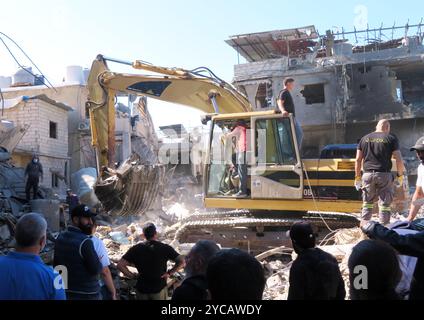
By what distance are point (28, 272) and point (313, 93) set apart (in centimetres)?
2562

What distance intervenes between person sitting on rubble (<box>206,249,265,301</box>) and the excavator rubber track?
5.16 metres

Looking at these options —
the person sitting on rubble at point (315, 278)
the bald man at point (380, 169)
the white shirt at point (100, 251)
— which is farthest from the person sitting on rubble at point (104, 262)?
the bald man at point (380, 169)

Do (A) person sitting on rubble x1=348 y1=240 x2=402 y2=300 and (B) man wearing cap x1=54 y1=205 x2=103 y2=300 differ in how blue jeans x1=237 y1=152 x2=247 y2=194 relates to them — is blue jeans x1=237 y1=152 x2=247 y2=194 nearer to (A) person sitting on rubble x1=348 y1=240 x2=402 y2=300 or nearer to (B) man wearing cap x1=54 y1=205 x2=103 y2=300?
(B) man wearing cap x1=54 y1=205 x2=103 y2=300

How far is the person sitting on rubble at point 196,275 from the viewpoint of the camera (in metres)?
2.30

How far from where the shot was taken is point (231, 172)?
7.41 metres

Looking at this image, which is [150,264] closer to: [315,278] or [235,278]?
[315,278]

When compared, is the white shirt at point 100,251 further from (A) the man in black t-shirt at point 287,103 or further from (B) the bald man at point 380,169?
(A) the man in black t-shirt at point 287,103

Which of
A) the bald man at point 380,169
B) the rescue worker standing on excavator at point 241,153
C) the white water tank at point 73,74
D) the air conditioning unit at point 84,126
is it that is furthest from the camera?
the white water tank at point 73,74

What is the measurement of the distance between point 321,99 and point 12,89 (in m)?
18.1

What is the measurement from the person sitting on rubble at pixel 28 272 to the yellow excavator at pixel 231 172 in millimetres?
4799

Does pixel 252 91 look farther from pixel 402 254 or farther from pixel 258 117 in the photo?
pixel 402 254

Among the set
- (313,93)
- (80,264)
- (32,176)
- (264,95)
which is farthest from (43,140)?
(80,264)

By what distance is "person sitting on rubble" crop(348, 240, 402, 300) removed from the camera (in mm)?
2061
